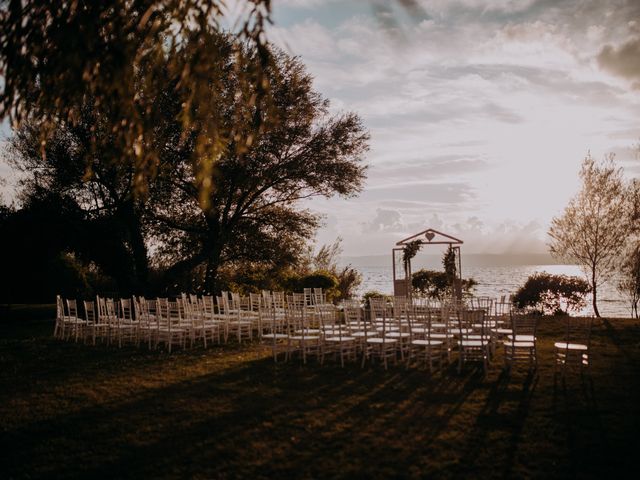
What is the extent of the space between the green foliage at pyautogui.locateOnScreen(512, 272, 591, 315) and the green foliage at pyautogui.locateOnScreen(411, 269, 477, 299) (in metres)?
2.09

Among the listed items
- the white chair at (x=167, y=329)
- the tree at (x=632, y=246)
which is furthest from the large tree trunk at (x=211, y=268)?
the tree at (x=632, y=246)

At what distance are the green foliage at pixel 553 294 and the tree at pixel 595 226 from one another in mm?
757

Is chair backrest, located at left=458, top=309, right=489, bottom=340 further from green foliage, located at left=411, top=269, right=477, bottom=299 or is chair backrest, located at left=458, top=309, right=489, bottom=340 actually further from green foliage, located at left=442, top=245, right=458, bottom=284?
green foliage, located at left=411, top=269, right=477, bottom=299

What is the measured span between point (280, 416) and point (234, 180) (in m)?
13.6

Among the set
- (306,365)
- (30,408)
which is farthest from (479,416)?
(30,408)

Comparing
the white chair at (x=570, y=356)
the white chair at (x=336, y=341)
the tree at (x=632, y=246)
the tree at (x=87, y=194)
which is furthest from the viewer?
the tree at (x=632, y=246)

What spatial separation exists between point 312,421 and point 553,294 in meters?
15.4

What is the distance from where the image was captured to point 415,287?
→ 20672mm

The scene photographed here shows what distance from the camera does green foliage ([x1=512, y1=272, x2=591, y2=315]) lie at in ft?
61.4

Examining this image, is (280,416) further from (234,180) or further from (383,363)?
(234,180)

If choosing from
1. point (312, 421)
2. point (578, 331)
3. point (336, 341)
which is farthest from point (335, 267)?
point (312, 421)

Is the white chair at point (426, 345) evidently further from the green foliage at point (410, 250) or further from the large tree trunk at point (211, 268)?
the large tree trunk at point (211, 268)

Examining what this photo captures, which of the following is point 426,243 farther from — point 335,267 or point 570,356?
point 570,356

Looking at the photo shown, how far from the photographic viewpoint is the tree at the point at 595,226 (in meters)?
19.5
